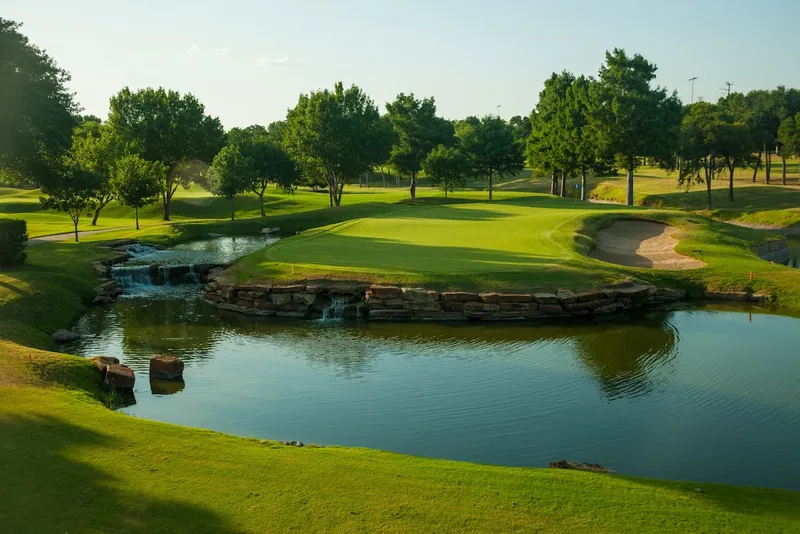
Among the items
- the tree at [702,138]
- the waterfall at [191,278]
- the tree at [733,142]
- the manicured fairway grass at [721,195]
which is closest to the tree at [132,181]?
the waterfall at [191,278]

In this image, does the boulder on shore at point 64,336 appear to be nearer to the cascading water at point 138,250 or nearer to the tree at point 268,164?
the cascading water at point 138,250

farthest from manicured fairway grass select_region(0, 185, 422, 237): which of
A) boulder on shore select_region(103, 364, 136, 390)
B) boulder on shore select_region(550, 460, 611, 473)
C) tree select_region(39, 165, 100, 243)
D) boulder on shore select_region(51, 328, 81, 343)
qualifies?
boulder on shore select_region(550, 460, 611, 473)

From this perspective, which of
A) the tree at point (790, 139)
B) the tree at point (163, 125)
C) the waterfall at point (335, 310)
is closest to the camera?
the waterfall at point (335, 310)

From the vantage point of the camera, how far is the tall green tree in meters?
87.8

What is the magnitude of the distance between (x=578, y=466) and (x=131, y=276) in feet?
104

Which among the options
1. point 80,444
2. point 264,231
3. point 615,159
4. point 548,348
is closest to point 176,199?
point 264,231

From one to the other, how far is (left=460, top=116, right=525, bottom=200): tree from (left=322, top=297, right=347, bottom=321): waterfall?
56664 millimetres

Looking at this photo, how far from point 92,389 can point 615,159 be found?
204ft

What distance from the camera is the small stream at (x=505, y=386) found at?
15.3 meters

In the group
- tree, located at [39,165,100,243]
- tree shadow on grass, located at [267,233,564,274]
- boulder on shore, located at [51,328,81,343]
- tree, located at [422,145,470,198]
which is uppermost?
tree, located at [422,145,470,198]

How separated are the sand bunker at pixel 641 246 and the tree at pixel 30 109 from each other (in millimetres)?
30249

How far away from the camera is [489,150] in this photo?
279ft

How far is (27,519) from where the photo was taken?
9.37 metres

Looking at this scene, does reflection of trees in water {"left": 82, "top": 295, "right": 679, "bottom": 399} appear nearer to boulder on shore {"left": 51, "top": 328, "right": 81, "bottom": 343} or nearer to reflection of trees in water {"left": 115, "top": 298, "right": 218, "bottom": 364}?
→ reflection of trees in water {"left": 115, "top": 298, "right": 218, "bottom": 364}
